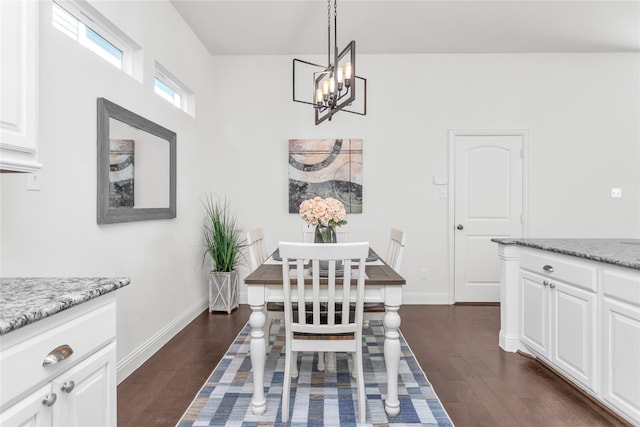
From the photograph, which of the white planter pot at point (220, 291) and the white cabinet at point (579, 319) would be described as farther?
the white planter pot at point (220, 291)

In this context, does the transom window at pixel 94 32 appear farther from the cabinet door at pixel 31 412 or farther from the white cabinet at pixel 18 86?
the cabinet door at pixel 31 412

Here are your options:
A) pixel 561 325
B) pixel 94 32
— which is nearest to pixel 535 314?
pixel 561 325

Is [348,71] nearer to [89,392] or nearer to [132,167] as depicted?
[132,167]

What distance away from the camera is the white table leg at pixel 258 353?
2.00m

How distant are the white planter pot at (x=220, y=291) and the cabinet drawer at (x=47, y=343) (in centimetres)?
268

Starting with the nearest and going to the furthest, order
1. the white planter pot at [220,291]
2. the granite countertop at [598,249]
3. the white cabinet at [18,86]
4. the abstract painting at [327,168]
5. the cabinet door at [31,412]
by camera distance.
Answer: the cabinet door at [31,412] < the white cabinet at [18,86] < the granite countertop at [598,249] < the white planter pot at [220,291] < the abstract painting at [327,168]

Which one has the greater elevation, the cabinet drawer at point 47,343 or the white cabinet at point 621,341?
the cabinet drawer at point 47,343

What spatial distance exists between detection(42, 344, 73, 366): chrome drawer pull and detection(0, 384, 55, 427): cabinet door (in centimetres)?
7

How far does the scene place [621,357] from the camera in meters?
1.87

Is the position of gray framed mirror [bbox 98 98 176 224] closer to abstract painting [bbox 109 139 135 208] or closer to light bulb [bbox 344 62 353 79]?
abstract painting [bbox 109 139 135 208]

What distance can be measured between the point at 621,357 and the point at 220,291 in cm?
330

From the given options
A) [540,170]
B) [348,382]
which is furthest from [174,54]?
[540,170]

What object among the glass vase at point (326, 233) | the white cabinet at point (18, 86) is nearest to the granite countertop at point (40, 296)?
the white cabinet at point (18, 86)

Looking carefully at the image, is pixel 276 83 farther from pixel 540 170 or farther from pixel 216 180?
pixel 540 170
